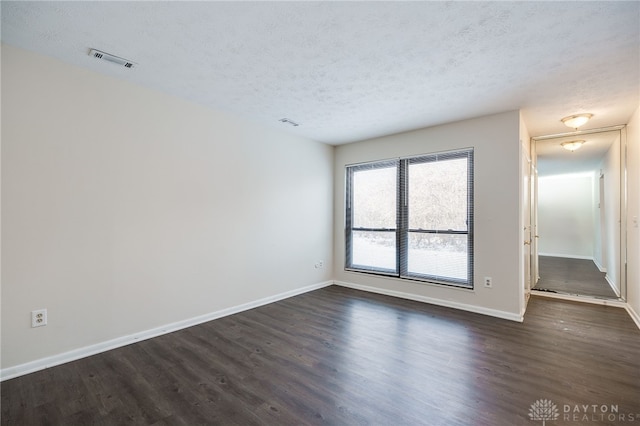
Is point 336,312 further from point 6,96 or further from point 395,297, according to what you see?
point 6,96

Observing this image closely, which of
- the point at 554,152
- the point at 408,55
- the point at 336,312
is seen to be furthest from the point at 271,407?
the point at 554,152

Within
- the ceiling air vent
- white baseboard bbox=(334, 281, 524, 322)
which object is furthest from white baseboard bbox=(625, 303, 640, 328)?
the ceiling air vent

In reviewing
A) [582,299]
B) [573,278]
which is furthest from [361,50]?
[573,278]

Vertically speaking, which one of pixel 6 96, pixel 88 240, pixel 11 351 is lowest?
pixel 11 351

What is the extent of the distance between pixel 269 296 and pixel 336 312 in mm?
1076

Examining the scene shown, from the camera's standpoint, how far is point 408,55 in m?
2.41

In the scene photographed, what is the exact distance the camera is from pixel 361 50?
7.70 ft

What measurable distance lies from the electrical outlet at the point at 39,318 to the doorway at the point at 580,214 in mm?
6438

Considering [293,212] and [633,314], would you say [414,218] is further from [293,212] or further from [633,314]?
[633,314]

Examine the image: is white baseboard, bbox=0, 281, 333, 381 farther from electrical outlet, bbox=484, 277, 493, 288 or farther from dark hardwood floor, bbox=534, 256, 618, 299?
dark hardwood floor, bbox=534, 256, 618, 299

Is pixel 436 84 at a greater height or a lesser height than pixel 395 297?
greater

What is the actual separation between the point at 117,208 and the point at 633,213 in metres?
6.06

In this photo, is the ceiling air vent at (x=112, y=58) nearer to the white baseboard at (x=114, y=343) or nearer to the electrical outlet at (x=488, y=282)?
the white baseboard at (x=114, y=343)

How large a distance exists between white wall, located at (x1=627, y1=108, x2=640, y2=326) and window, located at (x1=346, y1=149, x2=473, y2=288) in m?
1.81
